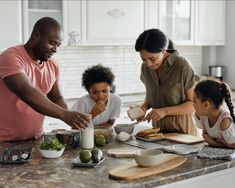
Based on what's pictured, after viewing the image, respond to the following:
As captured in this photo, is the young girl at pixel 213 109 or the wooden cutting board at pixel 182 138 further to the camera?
the wooden cutting board at pixel 182 138

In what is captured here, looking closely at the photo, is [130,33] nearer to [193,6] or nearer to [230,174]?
[193,6]

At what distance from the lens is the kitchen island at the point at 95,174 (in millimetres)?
1717

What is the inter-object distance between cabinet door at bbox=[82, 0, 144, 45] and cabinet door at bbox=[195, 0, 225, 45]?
0.89 m

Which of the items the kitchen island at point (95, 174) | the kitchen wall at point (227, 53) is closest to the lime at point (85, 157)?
the kitchen island at point (95, 174)

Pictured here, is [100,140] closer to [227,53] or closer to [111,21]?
[111,21]

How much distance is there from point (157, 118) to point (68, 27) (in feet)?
6.29

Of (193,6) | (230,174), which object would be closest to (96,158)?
(230,174)

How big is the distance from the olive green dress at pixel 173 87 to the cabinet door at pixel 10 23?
153 centimetres

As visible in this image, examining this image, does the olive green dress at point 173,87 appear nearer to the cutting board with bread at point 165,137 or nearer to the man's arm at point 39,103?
the cutting board with bread at point 165,137

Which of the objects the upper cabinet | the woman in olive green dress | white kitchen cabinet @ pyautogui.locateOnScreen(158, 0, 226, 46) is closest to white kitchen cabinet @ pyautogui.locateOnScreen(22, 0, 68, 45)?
the upper cabinet

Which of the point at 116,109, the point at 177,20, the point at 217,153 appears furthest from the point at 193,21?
the point at 217,153

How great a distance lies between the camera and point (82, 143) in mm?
2291

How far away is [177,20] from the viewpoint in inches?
197

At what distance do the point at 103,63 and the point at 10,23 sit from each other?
4.49 feet
